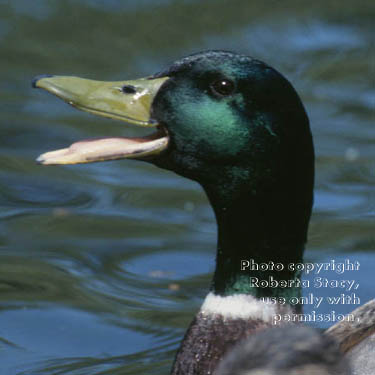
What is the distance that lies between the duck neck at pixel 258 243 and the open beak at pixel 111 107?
299mm

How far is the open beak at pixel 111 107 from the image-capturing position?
453 cm

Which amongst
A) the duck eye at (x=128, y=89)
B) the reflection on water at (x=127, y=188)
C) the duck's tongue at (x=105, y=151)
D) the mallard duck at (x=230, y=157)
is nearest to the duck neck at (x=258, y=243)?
the mallard duck at (x=230, y=157)

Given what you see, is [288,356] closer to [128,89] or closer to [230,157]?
[230,157]

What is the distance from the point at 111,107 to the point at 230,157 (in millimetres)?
478

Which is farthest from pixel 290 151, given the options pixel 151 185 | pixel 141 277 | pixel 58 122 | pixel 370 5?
pixel 370 5

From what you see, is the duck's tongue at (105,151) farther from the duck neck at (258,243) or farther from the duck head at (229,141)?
the duck neck at (258,243)

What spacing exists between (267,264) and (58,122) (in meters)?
3.80

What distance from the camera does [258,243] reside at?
4.63 m

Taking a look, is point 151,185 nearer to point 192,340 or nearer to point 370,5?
point 192,340

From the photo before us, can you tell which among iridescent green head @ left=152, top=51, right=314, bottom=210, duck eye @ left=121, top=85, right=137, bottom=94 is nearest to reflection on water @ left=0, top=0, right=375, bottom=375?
iridescent green head @ left=152, top=51, right=314, bottom=210

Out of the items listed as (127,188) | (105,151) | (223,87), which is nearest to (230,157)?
(223,87)

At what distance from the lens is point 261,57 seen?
9.23 metres

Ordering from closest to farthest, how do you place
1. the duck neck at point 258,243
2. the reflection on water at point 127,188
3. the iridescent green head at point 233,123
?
the iridescent green head at point 233,123, the duck neck at point 258,243, the reflection on water at point 127,188

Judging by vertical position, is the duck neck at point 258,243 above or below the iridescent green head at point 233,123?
below
